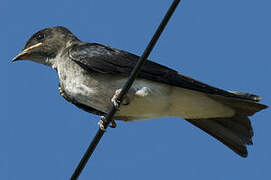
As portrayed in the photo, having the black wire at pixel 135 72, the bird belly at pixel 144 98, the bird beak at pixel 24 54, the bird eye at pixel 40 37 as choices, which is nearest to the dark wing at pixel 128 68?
the bird belly at pixel 144 98

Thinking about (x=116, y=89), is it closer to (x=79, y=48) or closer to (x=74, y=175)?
(x=79, y=48)

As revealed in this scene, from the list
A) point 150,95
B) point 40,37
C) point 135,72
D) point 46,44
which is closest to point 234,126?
point 150,95

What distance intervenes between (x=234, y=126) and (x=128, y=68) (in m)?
1.79

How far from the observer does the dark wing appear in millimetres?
7184

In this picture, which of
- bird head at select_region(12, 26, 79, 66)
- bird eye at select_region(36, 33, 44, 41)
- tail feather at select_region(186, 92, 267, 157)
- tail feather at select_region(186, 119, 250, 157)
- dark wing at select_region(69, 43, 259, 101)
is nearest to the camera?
dark wing at select_region(69, 43, 259, 101)

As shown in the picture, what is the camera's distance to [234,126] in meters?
7.78

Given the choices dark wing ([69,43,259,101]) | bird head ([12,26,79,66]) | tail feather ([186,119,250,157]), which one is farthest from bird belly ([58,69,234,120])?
bird head ([12,26,79,66])

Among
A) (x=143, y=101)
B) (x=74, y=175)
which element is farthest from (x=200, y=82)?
(x=74, y=175)

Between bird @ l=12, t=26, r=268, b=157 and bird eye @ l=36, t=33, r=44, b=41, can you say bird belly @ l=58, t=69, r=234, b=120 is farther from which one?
bird eye @ l=36, t=33, r=44, b=41

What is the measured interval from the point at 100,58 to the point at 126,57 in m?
0.38

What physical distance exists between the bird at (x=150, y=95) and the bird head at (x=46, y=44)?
0.62 m

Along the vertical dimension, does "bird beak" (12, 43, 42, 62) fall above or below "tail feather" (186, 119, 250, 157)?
below

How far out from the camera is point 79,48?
7797 millimetres

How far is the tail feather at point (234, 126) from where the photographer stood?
743 cm
